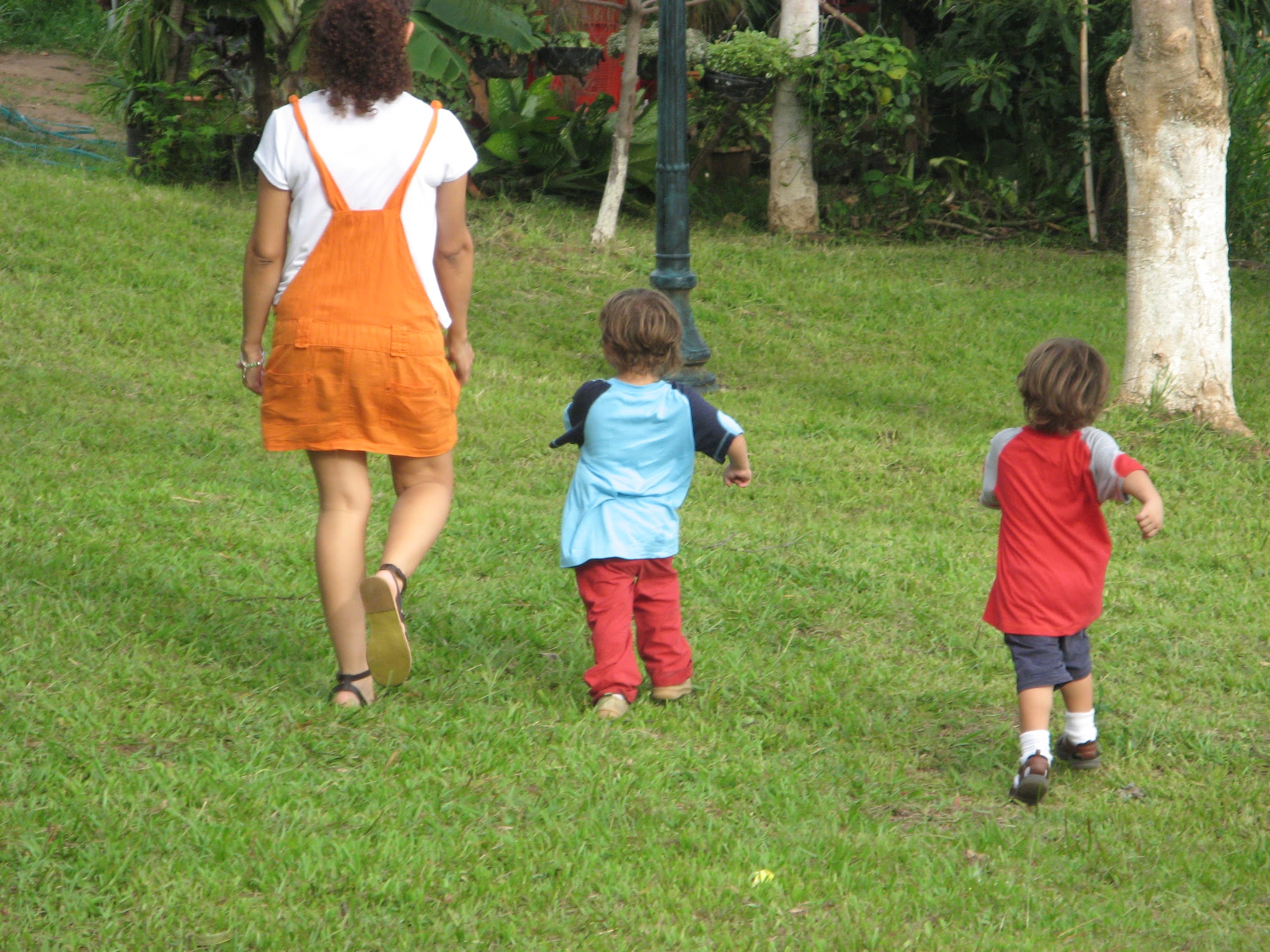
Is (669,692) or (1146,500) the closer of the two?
(1146,500)

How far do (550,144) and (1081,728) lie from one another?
9790 mm

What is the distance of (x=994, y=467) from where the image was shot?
11.8 feet

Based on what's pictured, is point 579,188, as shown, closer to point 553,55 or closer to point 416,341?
point 553,55

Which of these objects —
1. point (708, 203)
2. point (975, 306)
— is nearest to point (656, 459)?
point (975, 306)

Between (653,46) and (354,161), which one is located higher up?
(653,46)

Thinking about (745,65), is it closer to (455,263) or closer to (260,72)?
(260,72)

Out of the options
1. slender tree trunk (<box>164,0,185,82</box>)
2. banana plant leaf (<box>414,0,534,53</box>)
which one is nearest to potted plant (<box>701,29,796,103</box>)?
banana plant leaf (<box>414,0,534,53</box>)

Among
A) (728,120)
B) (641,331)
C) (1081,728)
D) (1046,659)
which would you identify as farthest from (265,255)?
(728,120)

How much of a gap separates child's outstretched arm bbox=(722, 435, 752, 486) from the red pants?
32cm

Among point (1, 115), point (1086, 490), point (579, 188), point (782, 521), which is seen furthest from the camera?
point (1, 115)

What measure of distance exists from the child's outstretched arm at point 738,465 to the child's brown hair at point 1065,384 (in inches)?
29.5

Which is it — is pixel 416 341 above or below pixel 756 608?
above

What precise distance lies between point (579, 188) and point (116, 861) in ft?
34.3

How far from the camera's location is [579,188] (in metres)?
12.7
